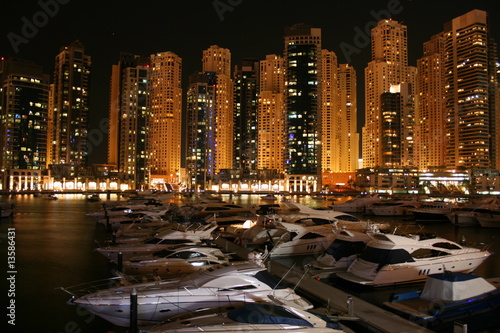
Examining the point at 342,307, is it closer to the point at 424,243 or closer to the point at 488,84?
the point at 424,243

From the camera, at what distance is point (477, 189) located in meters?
173

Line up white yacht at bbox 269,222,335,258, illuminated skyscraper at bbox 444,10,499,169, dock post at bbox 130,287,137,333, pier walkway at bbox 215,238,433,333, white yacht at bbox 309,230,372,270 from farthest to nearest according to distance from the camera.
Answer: illuminated skyscraper at bbox 444,10,499,169
white yacht at bbox 269,222,335,258
white yacht at bbox 309,230,372,270
pier walkway at bbox 215,238,433,333
dock post at bbox 130,287,137,333

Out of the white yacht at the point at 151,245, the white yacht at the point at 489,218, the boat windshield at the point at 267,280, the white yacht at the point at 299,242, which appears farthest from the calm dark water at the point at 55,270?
the white yacht at the point at 299,242

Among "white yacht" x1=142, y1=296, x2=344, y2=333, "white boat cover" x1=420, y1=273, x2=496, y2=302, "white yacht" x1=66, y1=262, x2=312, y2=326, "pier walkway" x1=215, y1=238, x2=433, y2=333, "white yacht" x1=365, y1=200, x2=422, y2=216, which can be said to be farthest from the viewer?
"white yacht" x1=365, y1=200, x2=422, y2=216

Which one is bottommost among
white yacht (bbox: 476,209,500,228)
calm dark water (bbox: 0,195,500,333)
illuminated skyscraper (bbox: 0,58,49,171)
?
calm dark water (bbox: 0,195,500,333)

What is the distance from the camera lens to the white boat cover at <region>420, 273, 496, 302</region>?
13.0 meters

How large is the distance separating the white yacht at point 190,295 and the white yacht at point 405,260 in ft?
17.6

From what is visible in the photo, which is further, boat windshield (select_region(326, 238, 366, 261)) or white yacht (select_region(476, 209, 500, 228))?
white yacht (select_region(476, 209, 500, 228))

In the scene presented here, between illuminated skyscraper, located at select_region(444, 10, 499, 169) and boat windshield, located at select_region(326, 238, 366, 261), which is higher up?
illuminated skyscraper, located at select_region(444, 10, 499, 169)

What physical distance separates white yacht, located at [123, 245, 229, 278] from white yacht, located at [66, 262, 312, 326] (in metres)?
4.40

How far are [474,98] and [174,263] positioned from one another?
680ft

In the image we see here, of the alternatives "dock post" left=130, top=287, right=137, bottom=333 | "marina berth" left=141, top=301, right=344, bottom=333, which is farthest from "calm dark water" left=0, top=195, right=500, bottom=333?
"marina berth" left=141, top=301, right=344, bottom=333

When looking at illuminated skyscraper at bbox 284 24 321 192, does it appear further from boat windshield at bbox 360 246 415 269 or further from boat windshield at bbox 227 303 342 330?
boat windshield at bbox 227 303 342 330

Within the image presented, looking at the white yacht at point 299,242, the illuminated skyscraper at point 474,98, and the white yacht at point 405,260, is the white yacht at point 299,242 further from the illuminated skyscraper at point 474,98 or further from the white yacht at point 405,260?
the illuminated skyscraper at point 474,98
